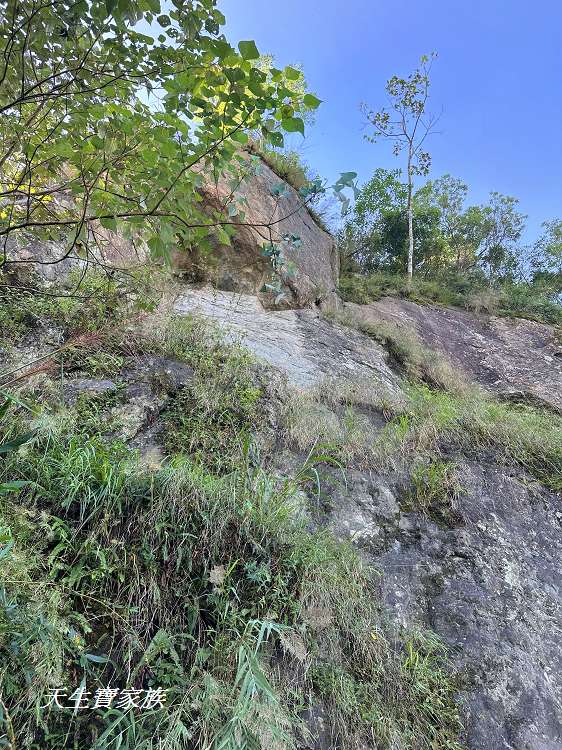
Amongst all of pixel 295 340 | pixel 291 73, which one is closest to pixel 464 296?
pixel 295 340

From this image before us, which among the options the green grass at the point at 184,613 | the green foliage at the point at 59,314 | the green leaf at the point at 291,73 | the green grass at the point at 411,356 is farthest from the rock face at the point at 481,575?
the green leaf at the point at 291,73

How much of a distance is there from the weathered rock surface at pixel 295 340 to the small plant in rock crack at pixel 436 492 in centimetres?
173

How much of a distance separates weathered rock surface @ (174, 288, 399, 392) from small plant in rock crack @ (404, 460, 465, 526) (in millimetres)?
1731

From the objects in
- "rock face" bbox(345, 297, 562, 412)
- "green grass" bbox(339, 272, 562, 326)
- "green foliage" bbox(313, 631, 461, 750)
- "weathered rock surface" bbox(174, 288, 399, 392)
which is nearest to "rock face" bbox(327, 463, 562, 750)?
"green foliage" bbox(313, 631, 461, 750)

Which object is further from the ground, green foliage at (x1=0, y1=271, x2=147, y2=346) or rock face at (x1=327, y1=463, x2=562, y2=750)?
green foliage at (x1=0, y1=271, x2=147, y2=346)

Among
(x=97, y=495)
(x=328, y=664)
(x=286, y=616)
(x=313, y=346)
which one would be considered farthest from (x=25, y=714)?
(x=313, y=346)

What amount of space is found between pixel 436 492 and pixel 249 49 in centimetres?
346

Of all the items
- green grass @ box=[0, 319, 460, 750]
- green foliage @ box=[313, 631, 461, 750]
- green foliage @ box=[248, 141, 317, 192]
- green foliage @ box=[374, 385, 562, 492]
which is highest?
green foliage @ box=[248, 141, 317, 192]

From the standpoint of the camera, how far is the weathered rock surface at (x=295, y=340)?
523 cm

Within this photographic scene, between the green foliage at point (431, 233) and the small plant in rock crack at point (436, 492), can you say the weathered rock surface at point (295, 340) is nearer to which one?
the small plant in rock crack at point (436, 492)

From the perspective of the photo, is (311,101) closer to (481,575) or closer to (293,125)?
(293,125)

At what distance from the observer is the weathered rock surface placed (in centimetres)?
523

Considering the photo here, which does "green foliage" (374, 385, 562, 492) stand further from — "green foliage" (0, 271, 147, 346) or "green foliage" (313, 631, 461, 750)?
"green foliage" (0, 271, 147, 346)

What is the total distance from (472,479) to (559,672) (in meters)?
1.58
